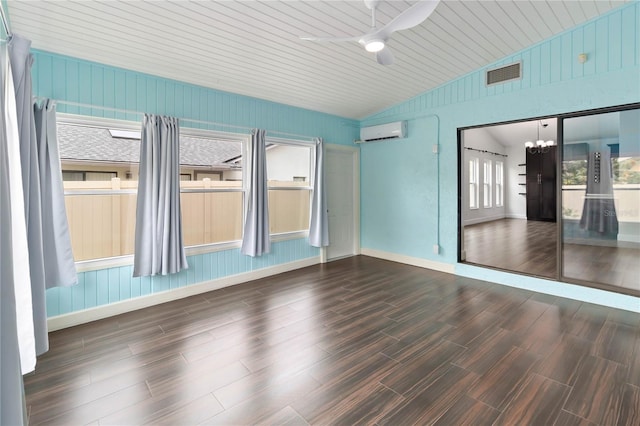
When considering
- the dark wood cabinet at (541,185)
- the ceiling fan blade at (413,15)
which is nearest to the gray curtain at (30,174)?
the ceiling fan blade at (413,15)

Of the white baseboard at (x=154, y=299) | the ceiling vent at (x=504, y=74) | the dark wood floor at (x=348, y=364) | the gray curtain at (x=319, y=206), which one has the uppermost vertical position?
the ceiling vent at (x=504, y=74)

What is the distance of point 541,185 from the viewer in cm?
991

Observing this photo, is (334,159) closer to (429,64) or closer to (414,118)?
(414,118)

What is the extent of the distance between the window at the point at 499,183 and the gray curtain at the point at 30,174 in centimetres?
1208

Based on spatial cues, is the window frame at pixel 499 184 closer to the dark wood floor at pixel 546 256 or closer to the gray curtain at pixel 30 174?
the dark wood floor at pixel 546 256

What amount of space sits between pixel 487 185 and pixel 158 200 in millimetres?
10445

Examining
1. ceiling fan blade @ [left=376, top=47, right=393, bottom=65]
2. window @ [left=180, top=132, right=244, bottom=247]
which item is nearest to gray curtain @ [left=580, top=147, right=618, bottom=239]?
ceiling fan blade @ [left=376, top=47, right=393, bottom=65]

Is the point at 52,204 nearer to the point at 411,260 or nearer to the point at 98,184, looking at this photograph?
the point at 98,184

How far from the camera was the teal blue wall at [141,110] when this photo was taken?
3.03 metres

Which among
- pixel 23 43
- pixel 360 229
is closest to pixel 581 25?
pixel 360 229

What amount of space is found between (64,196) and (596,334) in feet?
17.2

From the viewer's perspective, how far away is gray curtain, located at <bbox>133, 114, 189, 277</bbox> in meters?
3.46

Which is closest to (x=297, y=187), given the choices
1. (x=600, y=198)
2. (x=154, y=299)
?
(x=154, y=299)

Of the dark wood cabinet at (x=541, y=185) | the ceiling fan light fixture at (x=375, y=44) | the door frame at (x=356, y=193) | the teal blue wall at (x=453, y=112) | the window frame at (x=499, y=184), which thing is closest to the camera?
the ceiling fan light fixture at (x=375, y=44)
